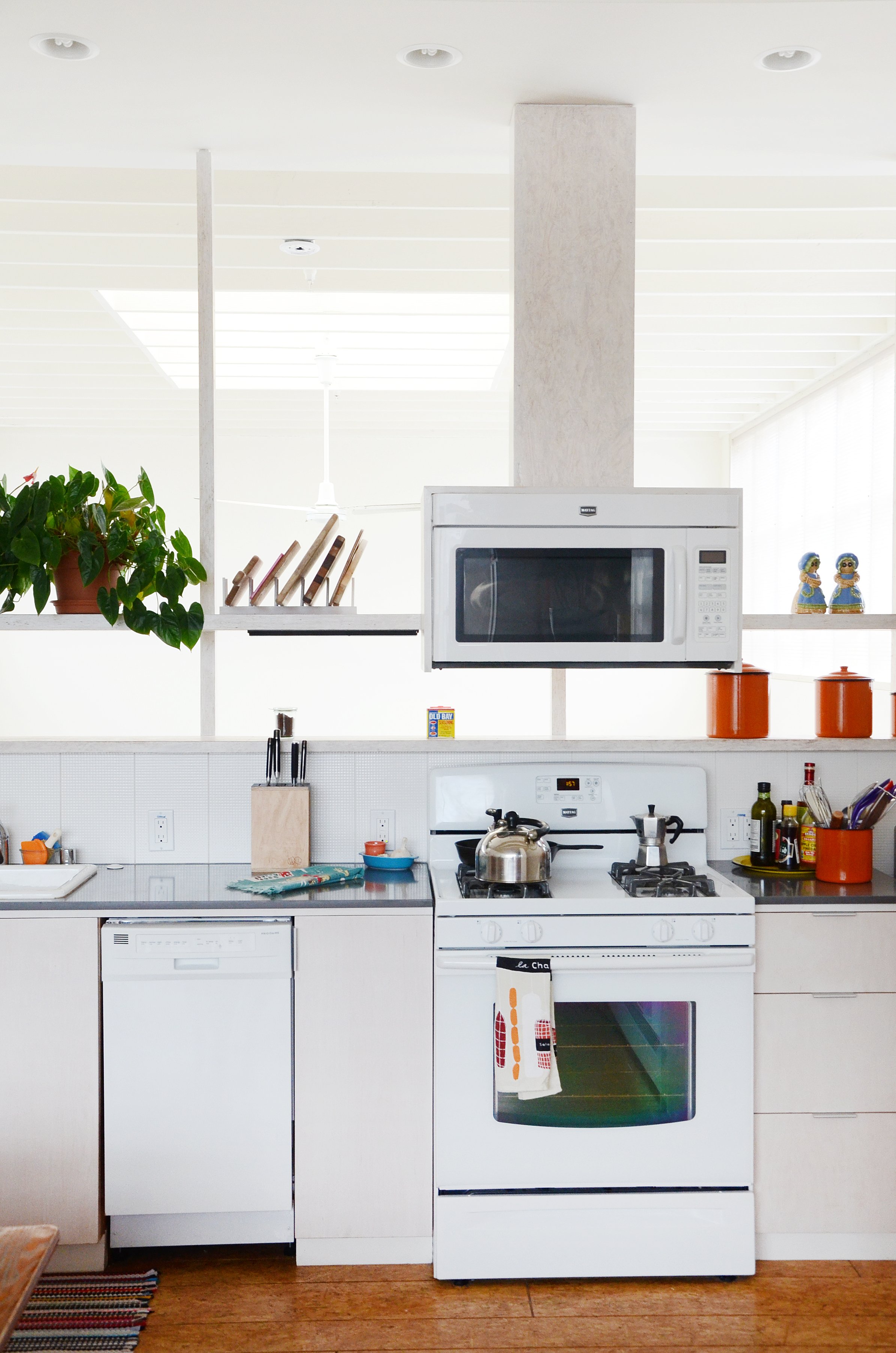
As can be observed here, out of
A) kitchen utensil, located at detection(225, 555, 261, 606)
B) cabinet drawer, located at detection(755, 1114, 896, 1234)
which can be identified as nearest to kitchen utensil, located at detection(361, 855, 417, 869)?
kitchen utensil, located at detection(225, 555, 261, 606)

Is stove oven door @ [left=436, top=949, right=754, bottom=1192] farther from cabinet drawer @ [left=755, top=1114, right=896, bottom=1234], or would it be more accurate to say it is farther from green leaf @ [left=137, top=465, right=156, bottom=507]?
green leaf @ [left=137, top=465, right=156, bottom=507]

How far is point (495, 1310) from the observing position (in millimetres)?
2457

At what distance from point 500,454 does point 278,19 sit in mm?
6959

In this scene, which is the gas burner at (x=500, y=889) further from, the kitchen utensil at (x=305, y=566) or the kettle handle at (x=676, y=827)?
the kitchen utensil at (x=305, y=566)

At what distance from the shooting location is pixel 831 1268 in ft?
8.65

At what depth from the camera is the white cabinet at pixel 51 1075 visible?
8.34 ft

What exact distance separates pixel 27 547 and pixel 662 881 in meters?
1.86

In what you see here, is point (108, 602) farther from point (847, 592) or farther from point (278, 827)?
point (847, 592)

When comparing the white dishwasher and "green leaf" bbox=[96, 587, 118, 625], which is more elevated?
"green leaf" bbox=[96, 587, 118, 625]

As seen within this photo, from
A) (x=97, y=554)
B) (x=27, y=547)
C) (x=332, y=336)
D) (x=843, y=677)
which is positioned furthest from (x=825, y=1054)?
(x=332, y=336)

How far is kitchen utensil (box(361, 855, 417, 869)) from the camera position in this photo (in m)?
2.96

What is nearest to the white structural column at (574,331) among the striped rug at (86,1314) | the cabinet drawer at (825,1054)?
the cabinet drawer at (825,1054)

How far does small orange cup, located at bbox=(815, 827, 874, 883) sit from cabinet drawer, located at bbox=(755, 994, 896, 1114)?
327 millimetres

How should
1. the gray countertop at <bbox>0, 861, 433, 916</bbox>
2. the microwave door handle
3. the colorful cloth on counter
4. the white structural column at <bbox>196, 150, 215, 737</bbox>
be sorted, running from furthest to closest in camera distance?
1. the white structural column at <bbox>196, 150, 215, 737</bbox>
2. the microwave door handle
3. the colorful cloth on counter
4. the gray countertop at <bbox>0, 861, 433, 916</bbox>
